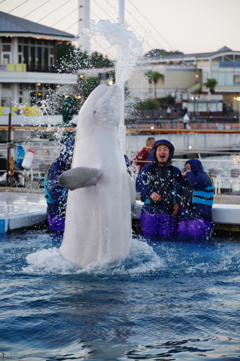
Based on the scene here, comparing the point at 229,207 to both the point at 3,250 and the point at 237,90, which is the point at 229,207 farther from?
the point at 237,90

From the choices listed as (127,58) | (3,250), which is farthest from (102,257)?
(127,58)

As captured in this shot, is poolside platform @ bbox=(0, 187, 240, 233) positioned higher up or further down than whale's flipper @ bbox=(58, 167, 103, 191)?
further down

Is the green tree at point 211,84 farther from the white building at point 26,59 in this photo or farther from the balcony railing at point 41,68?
the balcony railing at point 41,68

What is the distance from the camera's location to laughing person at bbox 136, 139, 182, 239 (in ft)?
33.2

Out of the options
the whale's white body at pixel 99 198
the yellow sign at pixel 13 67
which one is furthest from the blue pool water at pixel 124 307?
the yellow sign at pixel 13 67

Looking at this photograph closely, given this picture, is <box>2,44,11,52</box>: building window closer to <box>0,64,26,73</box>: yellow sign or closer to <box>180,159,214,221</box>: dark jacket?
<box>0,64,26,73</box>: yellow sign

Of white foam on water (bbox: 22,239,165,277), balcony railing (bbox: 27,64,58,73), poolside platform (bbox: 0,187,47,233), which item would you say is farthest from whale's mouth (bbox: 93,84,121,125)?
balcony railing (bbox: 27,64,58,73)

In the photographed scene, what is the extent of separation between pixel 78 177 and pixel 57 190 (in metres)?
3.67

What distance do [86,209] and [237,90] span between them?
10690cm

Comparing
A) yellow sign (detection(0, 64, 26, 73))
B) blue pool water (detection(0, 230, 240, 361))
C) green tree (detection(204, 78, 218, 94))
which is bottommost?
blue pool water (detection(0, 230, 240, 361))

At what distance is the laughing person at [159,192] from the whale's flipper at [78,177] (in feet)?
10.3

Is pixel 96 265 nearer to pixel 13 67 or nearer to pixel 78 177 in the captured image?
pixel 78 177

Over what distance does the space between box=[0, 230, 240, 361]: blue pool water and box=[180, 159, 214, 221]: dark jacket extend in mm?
1339

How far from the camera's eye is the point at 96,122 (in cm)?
741
